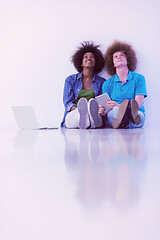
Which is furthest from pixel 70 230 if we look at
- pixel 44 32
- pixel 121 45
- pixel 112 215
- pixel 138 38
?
pixel 44 32

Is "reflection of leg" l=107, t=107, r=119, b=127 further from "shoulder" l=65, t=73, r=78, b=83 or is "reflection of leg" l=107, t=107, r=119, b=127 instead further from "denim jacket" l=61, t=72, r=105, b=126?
"shoulder" l=65, t=73, r=78, b=83

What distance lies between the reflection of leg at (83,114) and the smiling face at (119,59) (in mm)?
922

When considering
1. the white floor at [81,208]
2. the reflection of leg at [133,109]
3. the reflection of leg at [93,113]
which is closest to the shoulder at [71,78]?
the reflection of leg at [93,113]

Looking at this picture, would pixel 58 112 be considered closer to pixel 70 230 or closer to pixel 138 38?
pixel 138 38

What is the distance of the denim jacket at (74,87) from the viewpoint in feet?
10.3

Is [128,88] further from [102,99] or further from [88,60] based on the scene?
[88,60]

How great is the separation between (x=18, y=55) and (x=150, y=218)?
372 cm

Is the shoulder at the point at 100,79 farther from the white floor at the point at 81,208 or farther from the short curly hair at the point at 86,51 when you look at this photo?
the white floor at the point at 81,208

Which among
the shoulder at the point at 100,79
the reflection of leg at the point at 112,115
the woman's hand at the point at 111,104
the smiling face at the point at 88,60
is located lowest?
the reflection of leg at the point at 112,115

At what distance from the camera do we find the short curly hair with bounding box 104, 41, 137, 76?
3.10 m

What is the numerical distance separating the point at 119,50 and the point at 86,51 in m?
0.45

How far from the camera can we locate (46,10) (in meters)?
3.51

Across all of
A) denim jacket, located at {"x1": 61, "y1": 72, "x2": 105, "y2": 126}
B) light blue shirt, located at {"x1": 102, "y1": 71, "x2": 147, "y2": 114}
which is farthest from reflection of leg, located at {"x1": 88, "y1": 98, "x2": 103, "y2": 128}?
denim jacket, located at {"x1": 61, "y1": 72, "x2": 105, "y2": 126}

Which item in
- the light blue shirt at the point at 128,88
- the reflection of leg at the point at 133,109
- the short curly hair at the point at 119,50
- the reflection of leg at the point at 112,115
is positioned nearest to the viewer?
the reflection of leg at the point at 133,109
